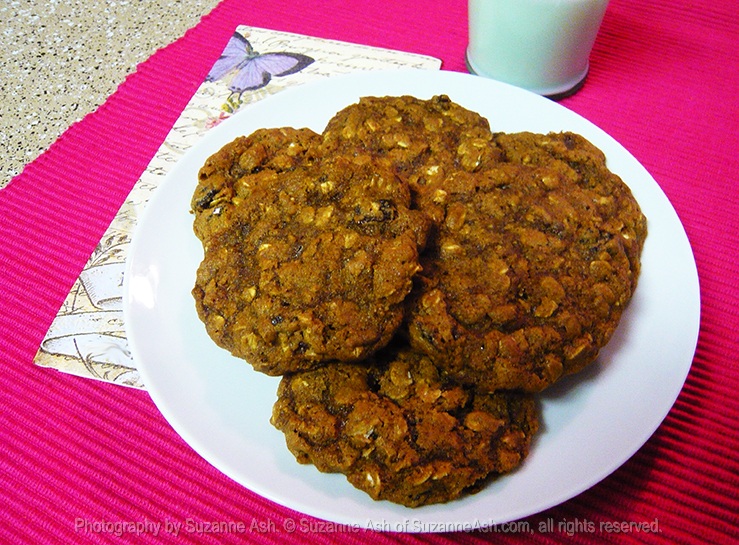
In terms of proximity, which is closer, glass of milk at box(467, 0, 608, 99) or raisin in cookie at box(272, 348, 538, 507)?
raisin in cookie at box(272, 348, 538, 507)

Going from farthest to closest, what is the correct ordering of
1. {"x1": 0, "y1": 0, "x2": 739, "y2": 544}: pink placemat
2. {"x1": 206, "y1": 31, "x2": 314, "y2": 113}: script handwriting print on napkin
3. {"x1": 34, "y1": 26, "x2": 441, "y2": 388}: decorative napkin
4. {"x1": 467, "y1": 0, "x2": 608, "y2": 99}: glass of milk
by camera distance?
{"x1": 206, "y1": 31, "x2": 314, "y2": 113}: script handwriting print on napkin
{"x1": 467, "y1": 0, "x2": 608, "y2": 99}: glass of milk
{"x1": 34, "y1": 26, "x2": 441, "y2": 388}: decorative napkin
{"x1": 0, "y1": 0, "x2": 739, "y2": 544}: pink placemat

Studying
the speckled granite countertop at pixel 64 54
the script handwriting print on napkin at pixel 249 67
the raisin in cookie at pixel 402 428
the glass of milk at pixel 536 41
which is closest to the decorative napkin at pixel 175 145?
the script handwriting print on napkin at pixel 249 67

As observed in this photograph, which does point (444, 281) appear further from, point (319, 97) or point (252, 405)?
point (319, 97)

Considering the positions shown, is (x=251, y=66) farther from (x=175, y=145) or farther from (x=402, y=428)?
(x=402, y=428)

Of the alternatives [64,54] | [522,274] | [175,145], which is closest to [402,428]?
[522,274]

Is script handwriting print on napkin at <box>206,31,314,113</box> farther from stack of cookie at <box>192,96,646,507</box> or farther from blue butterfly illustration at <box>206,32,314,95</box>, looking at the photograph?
stack of cookie at <box>192,96,646,507</box>

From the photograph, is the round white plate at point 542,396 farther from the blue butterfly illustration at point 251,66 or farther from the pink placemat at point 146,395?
the blue butterfly illustration at point 251,66

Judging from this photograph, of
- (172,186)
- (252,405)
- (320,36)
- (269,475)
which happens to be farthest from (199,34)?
(269,475)

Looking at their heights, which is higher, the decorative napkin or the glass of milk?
the glass of milk

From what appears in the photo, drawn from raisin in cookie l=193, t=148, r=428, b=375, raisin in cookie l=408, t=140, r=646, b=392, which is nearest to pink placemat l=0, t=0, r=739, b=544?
raisin in cookie l=408, t=140, r=646, b=392

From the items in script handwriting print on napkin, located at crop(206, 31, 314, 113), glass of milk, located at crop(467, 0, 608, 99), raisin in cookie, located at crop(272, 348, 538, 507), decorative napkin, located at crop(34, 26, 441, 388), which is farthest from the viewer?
script handwriting print on napkin, located at crop(206, 31, 314, 113)
